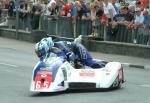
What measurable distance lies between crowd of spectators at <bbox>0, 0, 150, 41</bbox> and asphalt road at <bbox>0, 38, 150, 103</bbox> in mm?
2945

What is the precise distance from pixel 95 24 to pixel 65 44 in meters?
11.2

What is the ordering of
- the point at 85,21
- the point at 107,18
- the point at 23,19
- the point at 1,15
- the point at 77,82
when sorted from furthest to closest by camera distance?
the point at 1,15, the point at 23,19, the point at 85,21, the point at 107,18, the point at 77,82

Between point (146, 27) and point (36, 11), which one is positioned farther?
point (36, 11)

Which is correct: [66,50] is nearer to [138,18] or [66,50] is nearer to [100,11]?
[138,18]

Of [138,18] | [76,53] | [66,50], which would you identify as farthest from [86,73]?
[138,18]

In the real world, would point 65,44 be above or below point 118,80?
above

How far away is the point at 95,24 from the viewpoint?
25.4 meters

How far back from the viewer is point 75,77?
1373cm

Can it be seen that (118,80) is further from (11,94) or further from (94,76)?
(11,94)

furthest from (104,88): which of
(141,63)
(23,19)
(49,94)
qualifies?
(23,19)

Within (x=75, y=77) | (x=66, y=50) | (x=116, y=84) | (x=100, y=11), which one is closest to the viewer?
(x=75, y=77)

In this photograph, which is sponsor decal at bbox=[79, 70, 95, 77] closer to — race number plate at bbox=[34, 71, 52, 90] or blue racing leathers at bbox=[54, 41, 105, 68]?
blue racing leathers at bbox=[54, 41, 105, 68]

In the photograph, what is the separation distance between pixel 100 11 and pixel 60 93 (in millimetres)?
11481

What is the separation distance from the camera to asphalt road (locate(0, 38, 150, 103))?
12750 mm
